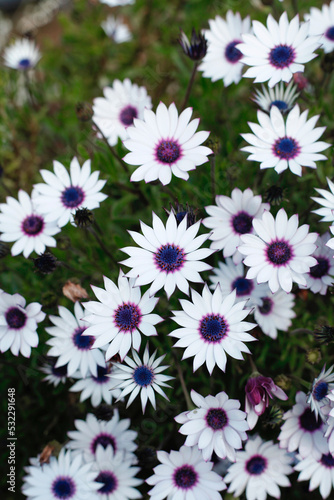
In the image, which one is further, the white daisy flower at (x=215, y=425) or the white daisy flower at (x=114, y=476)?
the white daisy flower at (x=114, y=476)

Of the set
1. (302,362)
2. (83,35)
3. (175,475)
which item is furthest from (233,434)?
(83,35)

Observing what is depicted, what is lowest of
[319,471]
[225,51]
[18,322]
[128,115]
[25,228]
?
[319,471]

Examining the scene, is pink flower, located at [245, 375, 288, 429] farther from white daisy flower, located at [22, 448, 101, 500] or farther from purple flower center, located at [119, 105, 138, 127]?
purple flower center, located at [119, 105, 138, 127]

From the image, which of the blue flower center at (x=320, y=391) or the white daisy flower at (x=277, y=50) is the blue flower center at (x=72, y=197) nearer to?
the white daisy flower at (x=277, y=50)

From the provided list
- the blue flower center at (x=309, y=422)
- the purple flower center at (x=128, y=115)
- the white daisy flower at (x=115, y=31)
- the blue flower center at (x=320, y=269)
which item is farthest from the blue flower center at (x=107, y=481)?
the white daisy flower at (x=115, y=31)

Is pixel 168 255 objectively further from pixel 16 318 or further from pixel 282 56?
pixel 282 56

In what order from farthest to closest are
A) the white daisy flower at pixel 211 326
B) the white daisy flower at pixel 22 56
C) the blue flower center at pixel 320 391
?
the white daisy flower at pixel 22 56
the blue flower center at pixel 320 391
the white daisy flower at pixel 211 326

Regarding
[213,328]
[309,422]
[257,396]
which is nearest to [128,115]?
[213,328]
